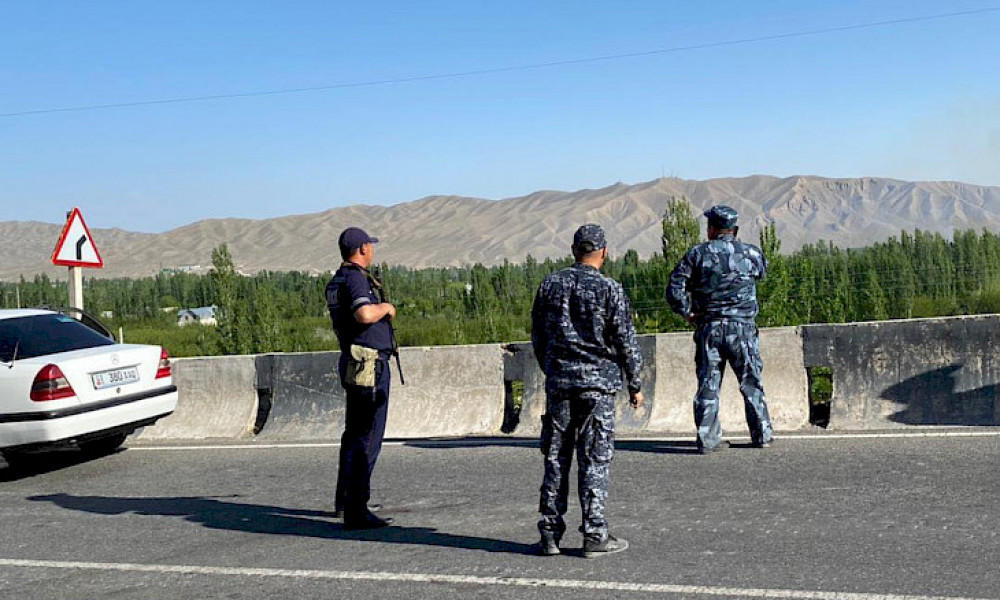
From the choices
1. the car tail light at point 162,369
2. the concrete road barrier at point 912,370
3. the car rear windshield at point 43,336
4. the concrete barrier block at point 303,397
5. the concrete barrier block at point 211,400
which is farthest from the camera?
the concrete barrier block at point 211,400

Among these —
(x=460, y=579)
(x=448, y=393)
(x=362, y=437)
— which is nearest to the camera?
(x=460, y=579)

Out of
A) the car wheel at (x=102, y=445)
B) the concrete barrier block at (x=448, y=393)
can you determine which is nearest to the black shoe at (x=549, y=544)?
the concrete barrier block at (x=448, y=393)

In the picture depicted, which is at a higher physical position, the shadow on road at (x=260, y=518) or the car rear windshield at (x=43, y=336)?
the car rear windshield at (x=43, y=336)

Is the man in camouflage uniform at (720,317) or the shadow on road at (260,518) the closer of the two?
the shadow on road at (260,518)

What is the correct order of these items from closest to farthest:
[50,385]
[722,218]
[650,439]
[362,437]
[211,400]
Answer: [362,437], [722,218], [50,385], [650,439], [211,400]

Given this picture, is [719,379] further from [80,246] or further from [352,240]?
[80,246]

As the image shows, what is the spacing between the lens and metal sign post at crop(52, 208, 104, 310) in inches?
531

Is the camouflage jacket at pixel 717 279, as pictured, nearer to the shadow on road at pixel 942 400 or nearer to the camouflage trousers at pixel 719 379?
the camouflage trousers at pixel 719 379

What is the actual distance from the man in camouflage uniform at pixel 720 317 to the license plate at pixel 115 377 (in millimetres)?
4829

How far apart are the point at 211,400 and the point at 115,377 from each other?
2490 mm

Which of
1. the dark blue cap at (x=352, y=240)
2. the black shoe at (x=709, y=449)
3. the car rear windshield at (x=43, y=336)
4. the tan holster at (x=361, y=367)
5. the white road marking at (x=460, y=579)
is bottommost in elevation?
the white road marking at (x=460, y=579)

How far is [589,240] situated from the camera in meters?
6.05

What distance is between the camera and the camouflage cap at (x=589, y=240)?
19.8 ft

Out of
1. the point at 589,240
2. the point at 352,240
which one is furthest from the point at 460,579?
the point at 352,240
